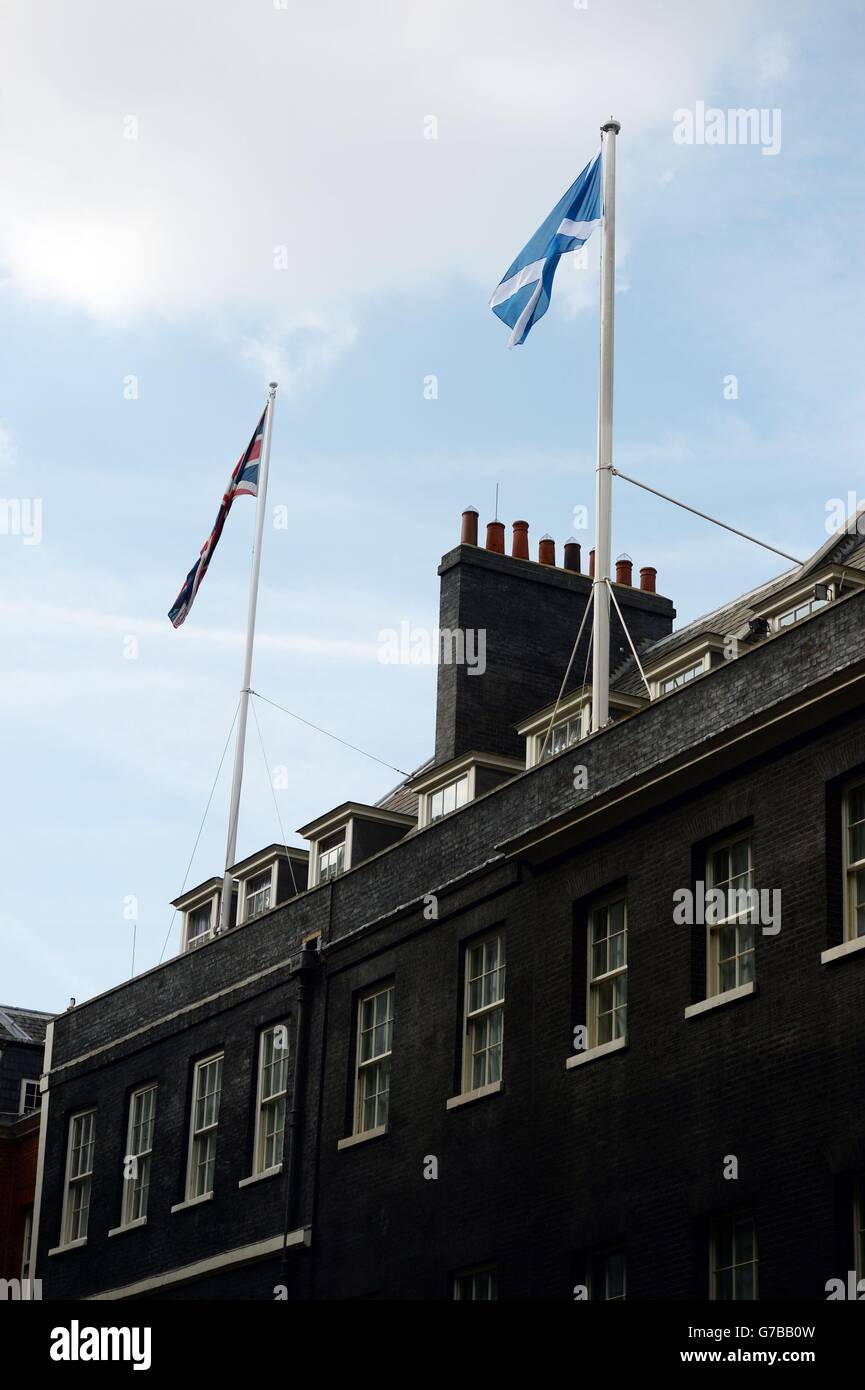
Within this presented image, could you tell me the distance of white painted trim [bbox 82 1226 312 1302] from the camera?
32.6m

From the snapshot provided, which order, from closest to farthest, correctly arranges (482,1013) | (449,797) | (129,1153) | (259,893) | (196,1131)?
(482,1013)
(449,797)
(196,1131)
(129,1153)
(259,893)

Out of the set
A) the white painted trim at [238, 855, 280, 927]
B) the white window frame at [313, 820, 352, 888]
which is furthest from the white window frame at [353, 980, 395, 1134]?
the white painted trim at [238, 855, 280, 927]

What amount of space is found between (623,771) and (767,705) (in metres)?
3.15

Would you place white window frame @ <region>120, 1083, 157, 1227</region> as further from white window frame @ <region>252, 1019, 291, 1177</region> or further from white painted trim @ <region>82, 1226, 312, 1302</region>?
white window frame @ <region>252, 1019, 291, 1177</region>

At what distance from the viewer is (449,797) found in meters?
35.2

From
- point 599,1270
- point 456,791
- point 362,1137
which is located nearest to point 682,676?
point 456,791

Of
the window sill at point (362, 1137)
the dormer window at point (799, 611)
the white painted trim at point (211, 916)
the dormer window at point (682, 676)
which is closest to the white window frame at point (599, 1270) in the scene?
the window sill at point (362, 1137)

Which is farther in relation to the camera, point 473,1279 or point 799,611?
point 799,611

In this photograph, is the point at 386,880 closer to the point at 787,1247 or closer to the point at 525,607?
the point at 525,607

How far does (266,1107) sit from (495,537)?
1041 cm

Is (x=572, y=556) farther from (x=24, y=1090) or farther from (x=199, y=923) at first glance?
(x=24, y=1090)

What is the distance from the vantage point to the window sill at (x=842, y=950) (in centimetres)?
2361

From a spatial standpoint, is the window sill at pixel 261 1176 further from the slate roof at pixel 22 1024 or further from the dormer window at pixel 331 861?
the slate roof at pixel 22 1024
